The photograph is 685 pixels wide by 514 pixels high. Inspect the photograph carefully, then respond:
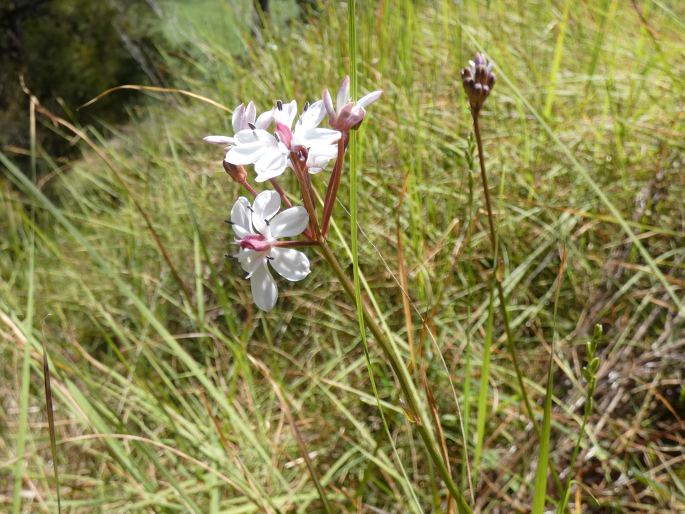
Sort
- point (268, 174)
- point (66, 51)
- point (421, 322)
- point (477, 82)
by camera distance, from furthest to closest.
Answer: point (66, 51)
point (421, 322)
point (477, 82)
point (268, 174)

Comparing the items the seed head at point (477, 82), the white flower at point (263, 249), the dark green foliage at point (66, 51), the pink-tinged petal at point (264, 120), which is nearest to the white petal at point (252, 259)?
the white flower at point (263, 249)

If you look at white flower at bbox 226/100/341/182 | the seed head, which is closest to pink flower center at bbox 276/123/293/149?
white flower at bbox 226/100/341/182

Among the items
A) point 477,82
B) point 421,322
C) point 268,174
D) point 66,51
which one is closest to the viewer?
point 268,174

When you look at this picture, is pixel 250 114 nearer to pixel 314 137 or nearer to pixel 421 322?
pixel 314 137

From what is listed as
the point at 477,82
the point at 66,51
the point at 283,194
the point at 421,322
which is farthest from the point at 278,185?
the point at 66,51

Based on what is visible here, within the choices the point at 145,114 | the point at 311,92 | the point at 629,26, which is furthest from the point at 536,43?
the point at 145,114

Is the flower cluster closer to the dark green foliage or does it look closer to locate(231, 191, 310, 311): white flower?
locate(231, 191, 310, 311): white flower

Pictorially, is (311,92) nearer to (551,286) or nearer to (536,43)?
(536,43)

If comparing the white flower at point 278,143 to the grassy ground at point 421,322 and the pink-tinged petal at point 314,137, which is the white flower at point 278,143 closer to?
the pink-tinged petal at point 314,137
